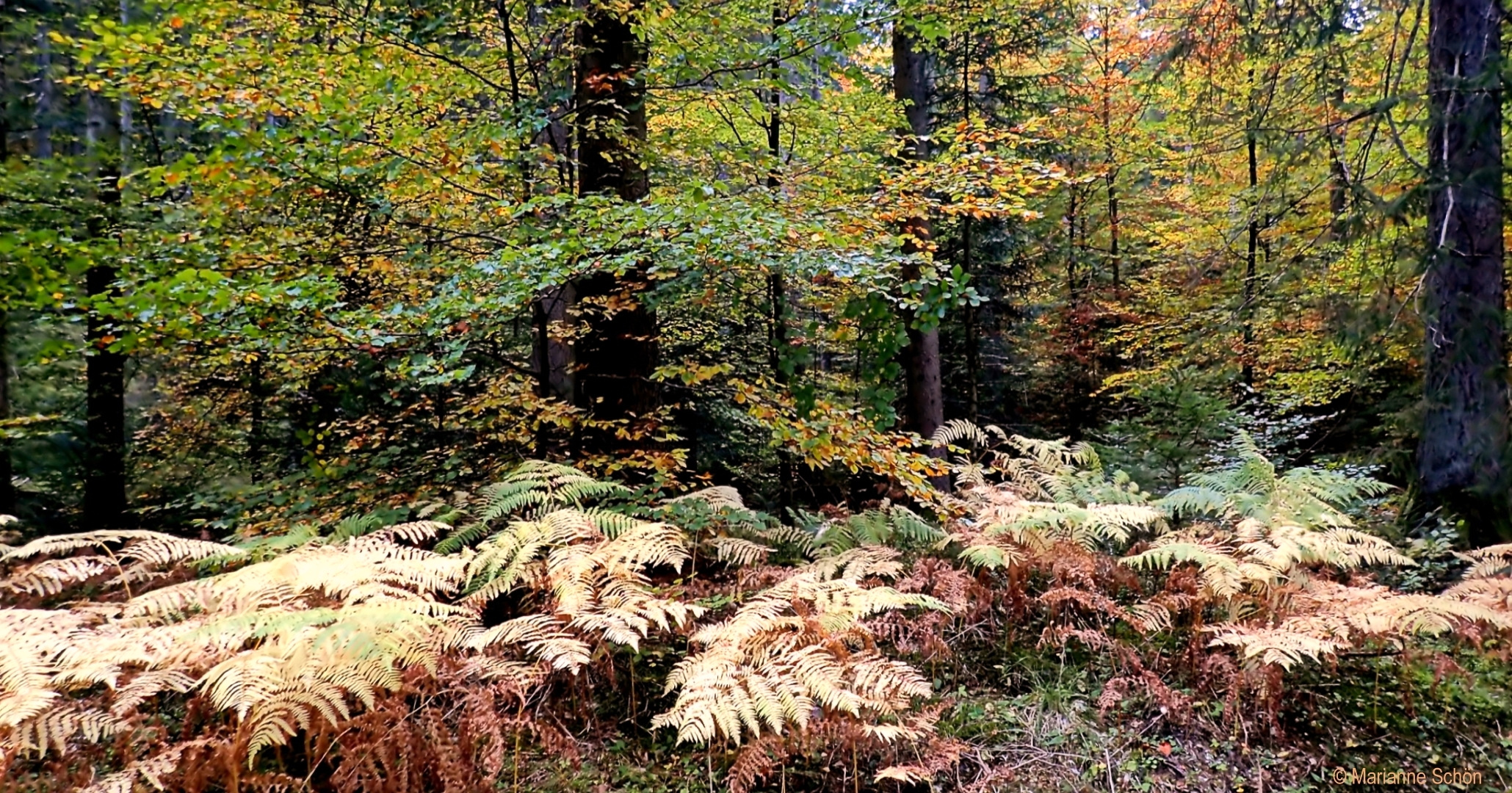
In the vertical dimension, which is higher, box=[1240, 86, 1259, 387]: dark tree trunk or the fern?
box=[1240, 86, 1259, 387]: dark tree trunk

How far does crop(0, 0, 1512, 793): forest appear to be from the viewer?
2.74 m

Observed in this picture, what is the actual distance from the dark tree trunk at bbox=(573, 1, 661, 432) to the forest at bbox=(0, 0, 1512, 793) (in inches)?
1.6

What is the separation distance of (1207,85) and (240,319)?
9337 mm

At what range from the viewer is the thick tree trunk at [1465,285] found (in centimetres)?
573

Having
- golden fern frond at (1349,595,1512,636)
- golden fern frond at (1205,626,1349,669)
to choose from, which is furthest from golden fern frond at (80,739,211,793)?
golden fern frond at (1349,595,1512,636)

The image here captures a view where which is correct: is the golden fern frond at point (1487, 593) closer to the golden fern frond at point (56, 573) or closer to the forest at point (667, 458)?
the forest at point (667, 458)

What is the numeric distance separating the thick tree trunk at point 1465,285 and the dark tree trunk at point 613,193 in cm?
657

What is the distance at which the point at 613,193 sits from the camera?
5262mm

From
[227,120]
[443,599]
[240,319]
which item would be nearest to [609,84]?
[227,120]

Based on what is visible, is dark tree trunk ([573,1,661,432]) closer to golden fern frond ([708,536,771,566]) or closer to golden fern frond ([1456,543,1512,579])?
golden fern frond ([708,536,771,566])

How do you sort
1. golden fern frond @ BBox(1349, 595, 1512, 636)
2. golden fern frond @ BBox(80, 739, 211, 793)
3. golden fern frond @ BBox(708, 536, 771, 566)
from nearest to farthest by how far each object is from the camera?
golden fern frond @ BBox(80, 739, 211, 793) → golden fern frond @ BBox(1349, 595, 1512, 636) → golden fern frond @ BBox(708, 536, 771, 566)

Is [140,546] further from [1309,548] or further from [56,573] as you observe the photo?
[1309,548]

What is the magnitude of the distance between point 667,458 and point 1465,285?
23.2 feet

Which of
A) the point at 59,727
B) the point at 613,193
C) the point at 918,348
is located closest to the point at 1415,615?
the point at 613,193
